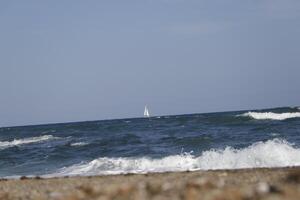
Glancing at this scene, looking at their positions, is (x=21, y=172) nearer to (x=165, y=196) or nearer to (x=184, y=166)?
(x=184, y=166)

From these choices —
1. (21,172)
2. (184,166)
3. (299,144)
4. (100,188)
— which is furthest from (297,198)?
(299,144)

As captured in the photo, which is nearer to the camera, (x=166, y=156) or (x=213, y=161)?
(x=213, y=161)

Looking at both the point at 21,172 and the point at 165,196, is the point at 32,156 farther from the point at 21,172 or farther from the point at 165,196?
the point at 165,196

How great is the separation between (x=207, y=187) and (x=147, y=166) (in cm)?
1024

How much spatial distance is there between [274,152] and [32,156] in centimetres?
1211

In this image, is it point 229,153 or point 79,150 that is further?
point 79,150

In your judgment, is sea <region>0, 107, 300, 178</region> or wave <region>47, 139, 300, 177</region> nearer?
wave <region>47, 139, 300, 177</region>

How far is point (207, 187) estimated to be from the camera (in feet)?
17.8

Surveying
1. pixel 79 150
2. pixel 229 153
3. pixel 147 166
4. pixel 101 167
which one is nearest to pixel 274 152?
pixel 229 153

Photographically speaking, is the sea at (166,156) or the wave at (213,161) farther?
the sea at (166,156)

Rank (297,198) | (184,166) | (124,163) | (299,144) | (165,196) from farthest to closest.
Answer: (299,144), (124,163), (184,166), (165,196), (297,198)

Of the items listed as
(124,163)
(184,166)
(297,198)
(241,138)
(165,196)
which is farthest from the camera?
(241,138)

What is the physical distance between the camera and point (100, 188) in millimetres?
5926

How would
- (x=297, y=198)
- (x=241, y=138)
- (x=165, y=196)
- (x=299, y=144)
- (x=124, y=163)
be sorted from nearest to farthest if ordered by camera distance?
(x=297, y=198) < (x=165, y=196) < (x=124, y=163) < (x=299, y=144) < (x=241, y=138)
